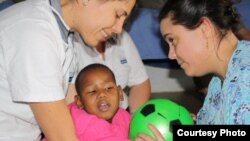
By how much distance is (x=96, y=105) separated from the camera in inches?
58.2

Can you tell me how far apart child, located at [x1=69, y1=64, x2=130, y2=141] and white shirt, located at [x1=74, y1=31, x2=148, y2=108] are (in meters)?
0.11

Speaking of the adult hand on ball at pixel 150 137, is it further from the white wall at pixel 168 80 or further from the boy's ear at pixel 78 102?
the white wall at pixel 168 80

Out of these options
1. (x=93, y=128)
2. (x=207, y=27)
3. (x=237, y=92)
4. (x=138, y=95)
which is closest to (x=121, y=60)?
(x=138, y=95)

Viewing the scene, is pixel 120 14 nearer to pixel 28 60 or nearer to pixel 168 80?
pixel 28 60

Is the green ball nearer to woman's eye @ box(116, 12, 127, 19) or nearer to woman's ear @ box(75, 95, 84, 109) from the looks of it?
woman's ear @ box(75, 95, 84, 109)

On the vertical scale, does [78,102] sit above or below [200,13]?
below

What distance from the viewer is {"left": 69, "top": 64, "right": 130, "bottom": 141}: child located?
1.43 meters

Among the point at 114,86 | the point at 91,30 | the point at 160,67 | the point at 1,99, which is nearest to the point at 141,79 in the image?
the point at 114,86

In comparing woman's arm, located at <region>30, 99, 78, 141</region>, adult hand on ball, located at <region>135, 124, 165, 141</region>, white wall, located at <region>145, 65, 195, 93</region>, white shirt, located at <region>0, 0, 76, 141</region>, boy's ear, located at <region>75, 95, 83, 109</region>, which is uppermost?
white shirt, located at <region>0, 0, 76, 141</region>

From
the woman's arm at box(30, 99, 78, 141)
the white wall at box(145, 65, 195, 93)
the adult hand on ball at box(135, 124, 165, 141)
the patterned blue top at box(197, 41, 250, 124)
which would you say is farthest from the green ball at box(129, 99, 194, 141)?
the white wall at box(145, 65, 195, 93)

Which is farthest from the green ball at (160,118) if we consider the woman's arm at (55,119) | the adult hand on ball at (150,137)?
the woman's arm at (55,119)

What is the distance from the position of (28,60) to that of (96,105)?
0.44 meters

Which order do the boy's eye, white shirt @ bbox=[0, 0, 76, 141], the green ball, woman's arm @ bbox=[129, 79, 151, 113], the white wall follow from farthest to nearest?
the white wall, woman's arm @ bbox=[129, 79, 151, 113], the green ball, the boy's eye, white shirt @ bbox=[0, 0, 76, 141]

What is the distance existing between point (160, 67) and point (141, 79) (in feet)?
3.31
